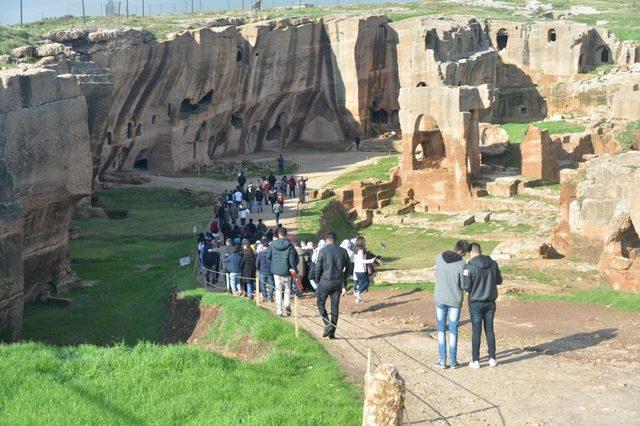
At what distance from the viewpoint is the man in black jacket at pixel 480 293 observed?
15.9 metres

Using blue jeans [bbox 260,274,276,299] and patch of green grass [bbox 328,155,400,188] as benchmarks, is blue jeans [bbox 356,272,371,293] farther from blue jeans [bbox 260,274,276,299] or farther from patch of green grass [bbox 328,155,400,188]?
patch of green grass [bbox 328,155,400,188]

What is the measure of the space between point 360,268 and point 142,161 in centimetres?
3367

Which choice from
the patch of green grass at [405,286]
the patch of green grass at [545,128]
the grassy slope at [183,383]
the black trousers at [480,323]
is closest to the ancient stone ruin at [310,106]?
the patch of green grass at [545,128]

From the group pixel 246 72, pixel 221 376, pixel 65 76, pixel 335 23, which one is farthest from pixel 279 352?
pixel 335 23

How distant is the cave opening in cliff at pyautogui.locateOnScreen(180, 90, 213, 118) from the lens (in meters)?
56.0

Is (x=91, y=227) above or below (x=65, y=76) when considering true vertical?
below

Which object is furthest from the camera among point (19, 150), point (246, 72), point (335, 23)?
point (335, 23)

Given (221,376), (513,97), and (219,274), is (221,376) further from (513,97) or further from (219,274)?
(513,97)

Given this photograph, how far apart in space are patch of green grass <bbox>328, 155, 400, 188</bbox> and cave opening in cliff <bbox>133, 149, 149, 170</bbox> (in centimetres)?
984

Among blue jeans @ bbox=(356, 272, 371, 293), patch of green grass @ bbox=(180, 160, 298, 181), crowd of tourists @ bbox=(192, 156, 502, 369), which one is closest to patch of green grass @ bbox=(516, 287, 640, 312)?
blue jeans @ bbox=(356, 272, 371, 293)

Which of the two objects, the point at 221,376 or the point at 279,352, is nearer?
the point at 221,376

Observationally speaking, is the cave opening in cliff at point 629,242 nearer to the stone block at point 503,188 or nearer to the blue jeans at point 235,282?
the blue jeans at point 235,282

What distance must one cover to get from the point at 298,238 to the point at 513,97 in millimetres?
35404

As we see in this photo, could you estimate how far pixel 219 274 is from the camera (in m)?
27.8
